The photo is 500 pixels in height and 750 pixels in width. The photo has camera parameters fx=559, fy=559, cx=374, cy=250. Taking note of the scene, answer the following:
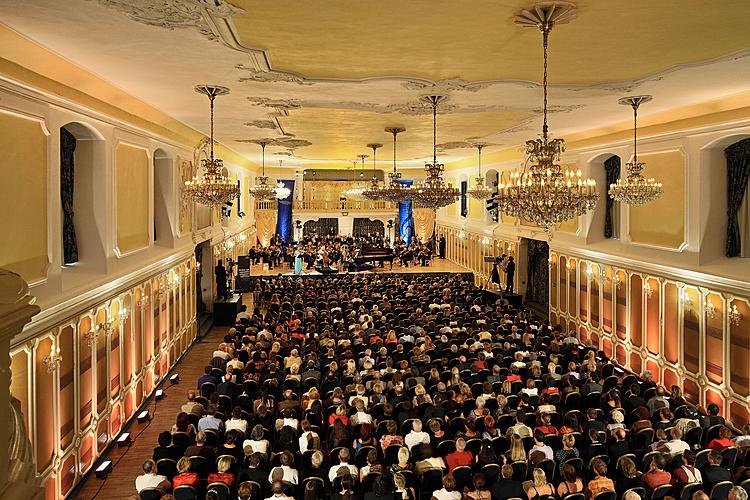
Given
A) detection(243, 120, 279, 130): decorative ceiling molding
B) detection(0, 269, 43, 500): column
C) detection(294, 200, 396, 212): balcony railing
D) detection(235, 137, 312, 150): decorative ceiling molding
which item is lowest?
detection(0, 269, 43, 500): column

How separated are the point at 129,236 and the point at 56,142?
14.4 feet

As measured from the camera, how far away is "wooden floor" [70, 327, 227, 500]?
973 centimetres

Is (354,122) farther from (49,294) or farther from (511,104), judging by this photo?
(49,294)

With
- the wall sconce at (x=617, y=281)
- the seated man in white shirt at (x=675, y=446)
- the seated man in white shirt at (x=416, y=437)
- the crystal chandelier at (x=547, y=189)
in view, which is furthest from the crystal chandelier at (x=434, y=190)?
the wall sconce at (x=617, y=281)

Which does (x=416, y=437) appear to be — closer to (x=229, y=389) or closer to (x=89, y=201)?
(x=229, y=389)

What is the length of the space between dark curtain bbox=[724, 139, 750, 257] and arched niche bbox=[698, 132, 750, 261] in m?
0.10

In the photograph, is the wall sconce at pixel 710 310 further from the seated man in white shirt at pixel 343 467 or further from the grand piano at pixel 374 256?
the grand piano at pixel 374 256

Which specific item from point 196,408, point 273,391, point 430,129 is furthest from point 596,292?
point 196,408

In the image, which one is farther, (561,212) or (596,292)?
(596,292)

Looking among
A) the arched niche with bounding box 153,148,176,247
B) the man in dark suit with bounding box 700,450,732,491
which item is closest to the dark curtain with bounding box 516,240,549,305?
the arched niche with bounding box 153,148,176,247

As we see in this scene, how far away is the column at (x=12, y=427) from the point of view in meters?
1.73

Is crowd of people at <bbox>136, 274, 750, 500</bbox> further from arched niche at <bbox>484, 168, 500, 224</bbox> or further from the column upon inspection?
arched niche at <bbox>484, 168, 500, 224</bbox>

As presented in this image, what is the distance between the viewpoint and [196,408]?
994 centimetres

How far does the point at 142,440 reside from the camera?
39.0ft
